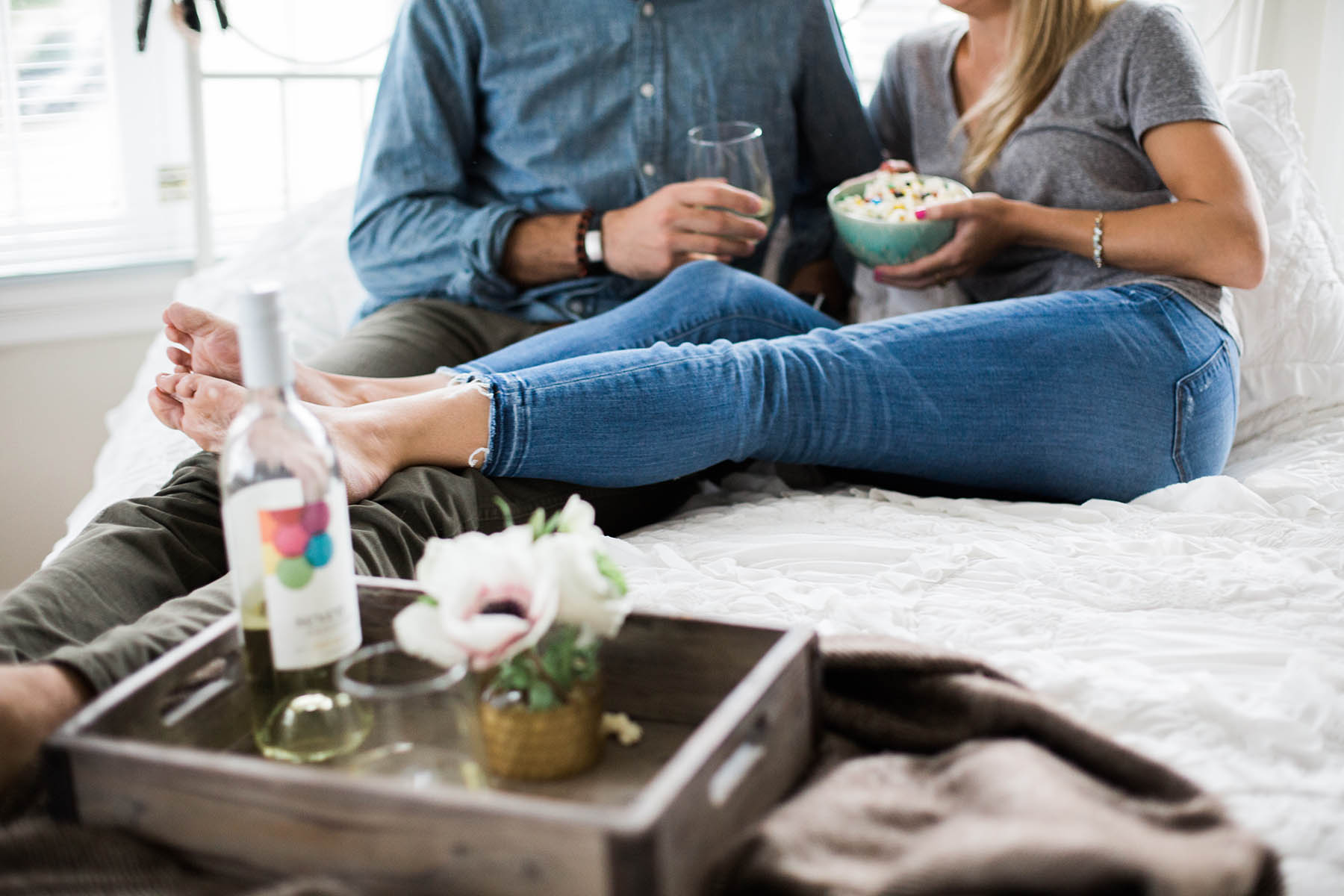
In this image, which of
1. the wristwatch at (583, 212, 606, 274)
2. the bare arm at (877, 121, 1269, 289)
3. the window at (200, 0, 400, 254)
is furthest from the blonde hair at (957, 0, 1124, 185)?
the window at (200, 0, 400, 254)

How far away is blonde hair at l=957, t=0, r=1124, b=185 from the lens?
58.3 inches

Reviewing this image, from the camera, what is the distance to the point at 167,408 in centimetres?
113

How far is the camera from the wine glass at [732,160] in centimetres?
144

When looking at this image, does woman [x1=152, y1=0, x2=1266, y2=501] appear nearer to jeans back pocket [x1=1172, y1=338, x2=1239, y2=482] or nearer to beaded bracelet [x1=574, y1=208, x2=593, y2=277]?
jeans back pocket [x1=1172, y1=338, x2=1239, y2=482]

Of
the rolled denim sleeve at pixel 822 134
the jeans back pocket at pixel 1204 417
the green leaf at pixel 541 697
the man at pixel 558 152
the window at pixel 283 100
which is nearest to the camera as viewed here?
the green leaf at pixel 541 697

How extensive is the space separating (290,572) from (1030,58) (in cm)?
120

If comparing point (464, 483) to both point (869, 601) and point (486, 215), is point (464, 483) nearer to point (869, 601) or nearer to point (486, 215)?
point (869, 601)

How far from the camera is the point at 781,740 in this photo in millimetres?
654

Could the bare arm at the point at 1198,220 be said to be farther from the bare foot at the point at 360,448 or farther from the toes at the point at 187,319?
the toes at the point at 187,319

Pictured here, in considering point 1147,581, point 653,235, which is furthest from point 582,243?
point 1147,581

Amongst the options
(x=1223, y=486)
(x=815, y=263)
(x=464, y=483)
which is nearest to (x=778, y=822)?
(x=464, y=483)

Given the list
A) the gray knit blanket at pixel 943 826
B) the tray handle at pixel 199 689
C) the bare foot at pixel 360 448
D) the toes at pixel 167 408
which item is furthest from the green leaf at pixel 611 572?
the toes at pixel 167 408

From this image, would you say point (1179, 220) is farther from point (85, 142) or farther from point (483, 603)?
point (85, 142)

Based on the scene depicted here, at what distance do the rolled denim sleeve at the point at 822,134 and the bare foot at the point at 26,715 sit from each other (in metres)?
1.28
